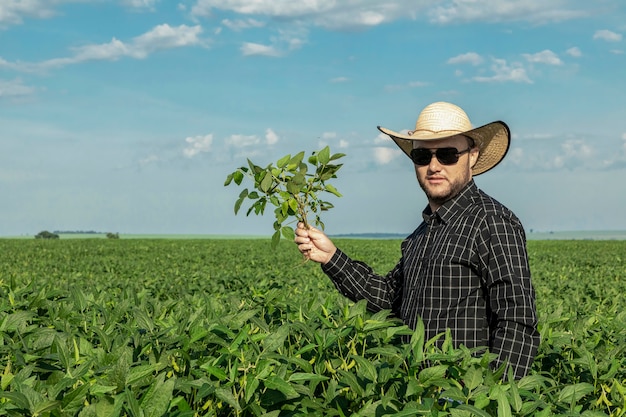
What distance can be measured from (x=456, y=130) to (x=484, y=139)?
29 centimetres

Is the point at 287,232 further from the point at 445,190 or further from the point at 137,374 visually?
the point at 137,374

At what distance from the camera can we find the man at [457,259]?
353 cm

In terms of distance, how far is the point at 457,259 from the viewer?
3.67 m

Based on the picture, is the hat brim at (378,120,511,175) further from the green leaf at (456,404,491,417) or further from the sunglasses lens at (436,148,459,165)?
the green leaf at (456,404,491,417)

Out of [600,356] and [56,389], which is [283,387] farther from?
[600,356]

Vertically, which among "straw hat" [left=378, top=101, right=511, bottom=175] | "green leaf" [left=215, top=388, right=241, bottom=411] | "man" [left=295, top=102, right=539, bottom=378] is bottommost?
"green leaf" [left=215, top=388, right=241, bottom=411]

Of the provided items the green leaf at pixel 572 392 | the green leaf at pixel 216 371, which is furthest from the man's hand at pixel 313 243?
the green leaf at pixel 572 392

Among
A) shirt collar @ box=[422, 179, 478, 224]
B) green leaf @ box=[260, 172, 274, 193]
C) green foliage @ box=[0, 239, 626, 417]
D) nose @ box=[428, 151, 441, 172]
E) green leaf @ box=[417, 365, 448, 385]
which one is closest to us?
green foliage @ box=[0, 239, 626, 417]

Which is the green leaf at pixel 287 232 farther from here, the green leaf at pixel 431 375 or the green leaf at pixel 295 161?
the green leaf at pixel 431 375

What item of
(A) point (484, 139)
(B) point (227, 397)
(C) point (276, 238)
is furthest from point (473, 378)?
(A) point (484, 139)

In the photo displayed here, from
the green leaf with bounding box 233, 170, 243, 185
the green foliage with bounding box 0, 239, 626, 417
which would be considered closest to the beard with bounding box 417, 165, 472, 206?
the green foliage with bounding box 0, 239, 626, 417

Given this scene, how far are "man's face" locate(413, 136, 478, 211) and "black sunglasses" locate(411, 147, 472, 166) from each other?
15mm

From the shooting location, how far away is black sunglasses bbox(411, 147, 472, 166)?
160 inches

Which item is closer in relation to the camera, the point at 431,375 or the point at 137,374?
the point at 137,374
